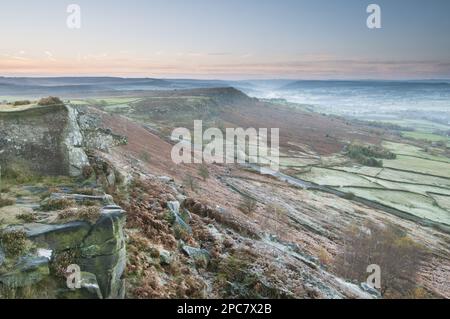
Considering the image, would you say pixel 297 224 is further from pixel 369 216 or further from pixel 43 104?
pixel 43 104

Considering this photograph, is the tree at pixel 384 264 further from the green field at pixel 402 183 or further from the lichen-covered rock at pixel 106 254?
the green field at pixel 402 183

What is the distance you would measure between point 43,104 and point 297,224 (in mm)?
37240

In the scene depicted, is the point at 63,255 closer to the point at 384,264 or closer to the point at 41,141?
the point at 41,141

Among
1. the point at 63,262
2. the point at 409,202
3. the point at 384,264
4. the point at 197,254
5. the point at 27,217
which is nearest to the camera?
the point at 63,262

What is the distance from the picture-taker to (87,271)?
10469 mm

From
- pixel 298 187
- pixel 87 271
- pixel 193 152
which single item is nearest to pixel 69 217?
pixel 87 271

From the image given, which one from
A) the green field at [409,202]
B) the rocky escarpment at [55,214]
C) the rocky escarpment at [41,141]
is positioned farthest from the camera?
the green field at [409,202]

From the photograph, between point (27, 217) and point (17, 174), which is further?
point (17, 174)

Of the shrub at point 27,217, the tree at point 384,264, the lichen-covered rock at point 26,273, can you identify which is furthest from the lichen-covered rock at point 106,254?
the tree at point 384,264

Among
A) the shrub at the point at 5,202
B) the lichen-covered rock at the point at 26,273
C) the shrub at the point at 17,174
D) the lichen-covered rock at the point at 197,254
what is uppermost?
the shrub at the point at 17,174

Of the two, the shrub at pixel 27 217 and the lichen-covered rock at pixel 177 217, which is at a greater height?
→ the shrub at pixel 27 217

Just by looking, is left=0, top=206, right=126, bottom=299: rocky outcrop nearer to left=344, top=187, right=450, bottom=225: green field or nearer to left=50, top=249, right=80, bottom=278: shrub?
left=50, top=249, right=80, bottom=278: shrub

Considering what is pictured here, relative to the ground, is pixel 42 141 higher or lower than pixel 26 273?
higher

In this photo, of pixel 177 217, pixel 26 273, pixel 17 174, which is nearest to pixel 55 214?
pixel 26 273
